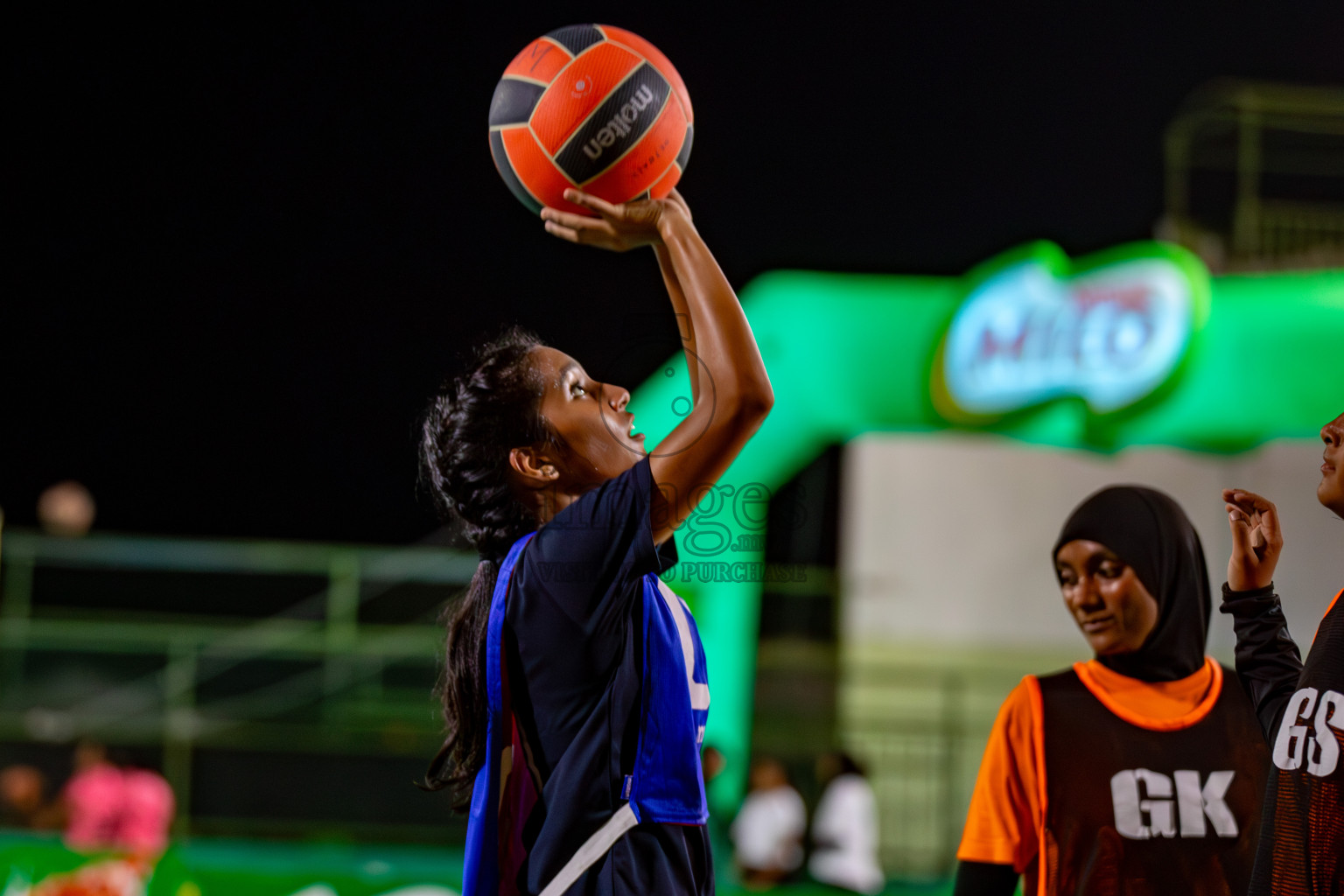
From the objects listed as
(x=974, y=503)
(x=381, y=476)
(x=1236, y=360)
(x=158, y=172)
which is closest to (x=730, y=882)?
(x=974, y=503)

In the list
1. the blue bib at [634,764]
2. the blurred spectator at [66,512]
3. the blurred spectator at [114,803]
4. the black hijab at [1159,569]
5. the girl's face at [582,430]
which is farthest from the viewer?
the blurred spectator at [66,512]

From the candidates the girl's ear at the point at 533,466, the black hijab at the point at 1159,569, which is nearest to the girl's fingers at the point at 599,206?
the girl's ear at the point at 533,466

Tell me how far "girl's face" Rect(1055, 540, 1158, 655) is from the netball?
1.37 m

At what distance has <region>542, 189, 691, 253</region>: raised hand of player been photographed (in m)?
2.46

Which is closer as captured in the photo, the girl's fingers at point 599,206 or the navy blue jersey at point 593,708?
the navy blue jersey at point 593,708

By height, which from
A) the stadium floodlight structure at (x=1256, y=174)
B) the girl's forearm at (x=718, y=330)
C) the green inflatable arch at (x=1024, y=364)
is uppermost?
the stadium floodlight structure at (x=1256, y=174)

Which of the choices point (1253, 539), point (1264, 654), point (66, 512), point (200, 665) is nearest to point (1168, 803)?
point (1264, 654)

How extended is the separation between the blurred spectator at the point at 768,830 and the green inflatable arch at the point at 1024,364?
0.26 m

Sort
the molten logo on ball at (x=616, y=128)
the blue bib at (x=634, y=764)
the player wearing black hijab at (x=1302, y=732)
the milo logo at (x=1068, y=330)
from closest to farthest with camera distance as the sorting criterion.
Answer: the player wearing black hijab at (x=1302, y=732), the blue bib at (x=634, y=764), the molten logo on ball at (x=616, y=128), the milo logo at (x=1068, y=330)

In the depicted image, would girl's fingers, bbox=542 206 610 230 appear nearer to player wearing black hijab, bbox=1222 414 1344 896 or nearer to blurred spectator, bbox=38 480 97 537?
player wearing black hijab, bbox=1222 414 1344 896

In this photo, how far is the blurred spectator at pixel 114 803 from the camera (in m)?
8.07

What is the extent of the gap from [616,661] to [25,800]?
7302 millimetres

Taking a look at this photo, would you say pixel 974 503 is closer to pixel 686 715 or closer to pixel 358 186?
pixel 686 715

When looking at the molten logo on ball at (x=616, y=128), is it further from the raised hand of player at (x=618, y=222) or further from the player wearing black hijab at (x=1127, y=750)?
the player wearing black hijab at (x=1127, y=750)
